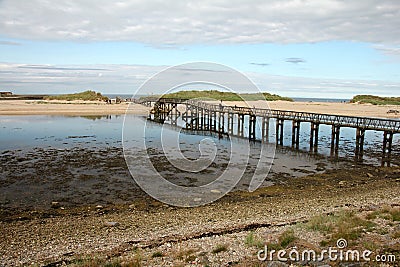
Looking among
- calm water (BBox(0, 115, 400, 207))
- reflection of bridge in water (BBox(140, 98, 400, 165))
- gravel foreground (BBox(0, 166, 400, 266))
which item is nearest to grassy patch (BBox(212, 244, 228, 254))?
gravel foreground (BBox(0, 166, 400, 266))

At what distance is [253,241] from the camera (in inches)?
333

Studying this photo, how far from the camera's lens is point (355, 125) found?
27094 millimetres

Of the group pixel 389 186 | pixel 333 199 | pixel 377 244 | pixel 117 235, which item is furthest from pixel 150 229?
pixel 389 186

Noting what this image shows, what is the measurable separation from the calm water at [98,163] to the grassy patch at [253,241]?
6676 millimetres

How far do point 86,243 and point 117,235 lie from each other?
97 cm

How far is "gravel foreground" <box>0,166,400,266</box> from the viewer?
7949mm

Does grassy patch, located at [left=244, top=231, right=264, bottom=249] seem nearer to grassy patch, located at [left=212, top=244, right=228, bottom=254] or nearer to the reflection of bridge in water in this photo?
grassy patch, located at [left=212, top=244, right=228, bottom=254]

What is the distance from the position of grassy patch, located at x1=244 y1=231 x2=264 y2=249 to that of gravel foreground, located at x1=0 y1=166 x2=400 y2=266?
125 mm

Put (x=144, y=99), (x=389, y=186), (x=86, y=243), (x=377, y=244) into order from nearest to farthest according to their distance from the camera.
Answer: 1. (x=377, y=244)
2. (x=86, y=243)
3. (x=389, y=186)
4. (x=144, y=99)

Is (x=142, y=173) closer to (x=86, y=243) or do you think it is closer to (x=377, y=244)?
(x=86, y=243)

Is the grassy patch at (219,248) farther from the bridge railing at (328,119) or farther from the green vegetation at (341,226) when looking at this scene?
the bridge railing at (328,119)

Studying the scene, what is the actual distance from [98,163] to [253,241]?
14613 millimetres

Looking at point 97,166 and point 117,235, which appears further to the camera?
point 97,166

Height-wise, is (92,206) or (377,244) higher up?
(377,244)
